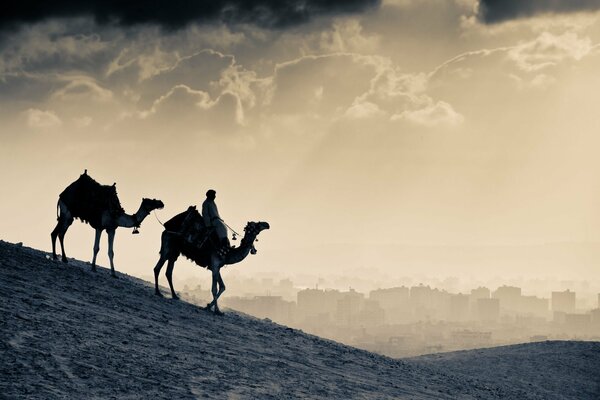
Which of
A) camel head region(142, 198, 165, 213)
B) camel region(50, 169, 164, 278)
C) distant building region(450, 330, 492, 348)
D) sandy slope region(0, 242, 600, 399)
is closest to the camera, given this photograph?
sandy slope region(0, 242, 600, 399)

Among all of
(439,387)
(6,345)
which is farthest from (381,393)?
(6,345)

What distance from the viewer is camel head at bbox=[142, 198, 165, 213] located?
73.9 feet

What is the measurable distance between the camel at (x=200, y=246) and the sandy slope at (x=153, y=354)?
1.10 metres

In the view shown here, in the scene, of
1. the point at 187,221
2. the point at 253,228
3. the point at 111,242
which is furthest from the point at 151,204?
the point at 253,228

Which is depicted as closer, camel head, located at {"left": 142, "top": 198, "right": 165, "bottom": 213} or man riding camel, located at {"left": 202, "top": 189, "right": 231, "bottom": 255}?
man riding camel, located at {"left": 202, "top": 189, "right": 231, "bottom": 255}

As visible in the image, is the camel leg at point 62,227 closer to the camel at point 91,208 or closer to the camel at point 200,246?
the camel at point 91,208

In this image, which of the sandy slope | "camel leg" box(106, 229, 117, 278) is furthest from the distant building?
"camel leg" box(106, 229, 117, 278)

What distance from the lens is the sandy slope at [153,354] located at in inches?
481

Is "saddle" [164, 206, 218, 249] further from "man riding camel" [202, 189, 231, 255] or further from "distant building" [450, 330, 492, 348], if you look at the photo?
"distant building" [450, 330, 492, 348]

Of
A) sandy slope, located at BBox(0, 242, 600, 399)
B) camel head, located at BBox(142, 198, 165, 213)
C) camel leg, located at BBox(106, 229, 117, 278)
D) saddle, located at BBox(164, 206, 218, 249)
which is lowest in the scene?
sandy slope, located at BBox(0, 242, 600, 399)

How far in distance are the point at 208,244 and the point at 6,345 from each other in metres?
8.64

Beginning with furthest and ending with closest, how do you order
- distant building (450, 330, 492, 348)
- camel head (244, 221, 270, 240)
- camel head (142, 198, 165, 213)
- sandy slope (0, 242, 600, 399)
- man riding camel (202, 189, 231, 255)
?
distant building (450, 330, 492, 348)
camel head (142, 198, 165, 213)
camel head (244, 221, 270, 240)
man riding camel (202, 189, 231, 255)
sandy slope (0, 242, 600, 399)

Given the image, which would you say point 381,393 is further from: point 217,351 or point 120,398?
point 120,398

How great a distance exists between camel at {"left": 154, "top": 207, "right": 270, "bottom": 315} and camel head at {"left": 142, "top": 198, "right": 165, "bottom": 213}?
1.54 m
